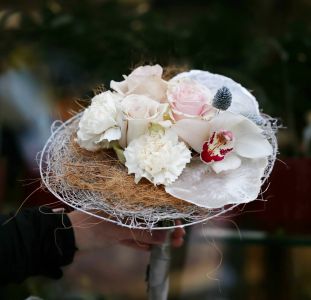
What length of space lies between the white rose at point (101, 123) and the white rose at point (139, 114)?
2 cm

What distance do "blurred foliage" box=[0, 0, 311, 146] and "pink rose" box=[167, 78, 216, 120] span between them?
66 centimetres

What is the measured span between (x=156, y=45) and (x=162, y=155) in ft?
3.13

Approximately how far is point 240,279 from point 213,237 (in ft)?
1.04

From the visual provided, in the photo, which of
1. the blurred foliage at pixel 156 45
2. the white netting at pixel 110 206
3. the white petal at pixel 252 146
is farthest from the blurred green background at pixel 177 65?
the white petal at pixel 252 146

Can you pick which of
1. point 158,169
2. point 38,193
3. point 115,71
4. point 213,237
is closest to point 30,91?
point 115,71

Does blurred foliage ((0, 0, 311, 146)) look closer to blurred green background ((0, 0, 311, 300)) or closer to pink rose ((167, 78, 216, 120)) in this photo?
blurred green background ((0, 0, 311, 300))

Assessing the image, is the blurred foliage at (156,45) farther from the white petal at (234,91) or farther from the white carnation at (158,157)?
the white carnation at (158,157)

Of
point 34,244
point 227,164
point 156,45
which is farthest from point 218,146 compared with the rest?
point 156,45

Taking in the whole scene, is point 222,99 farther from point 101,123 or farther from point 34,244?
point 34,244

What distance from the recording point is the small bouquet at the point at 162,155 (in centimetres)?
87

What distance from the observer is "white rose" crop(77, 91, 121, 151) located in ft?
3.05

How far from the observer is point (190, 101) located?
0.93 meters

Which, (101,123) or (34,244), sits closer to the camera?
(101,123)

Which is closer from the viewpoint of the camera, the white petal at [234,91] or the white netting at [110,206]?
the white netting at [110,206]
